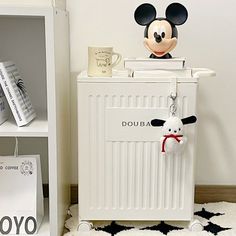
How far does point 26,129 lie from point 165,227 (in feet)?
1.66

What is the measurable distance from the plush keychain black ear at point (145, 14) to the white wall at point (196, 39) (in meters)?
0.16

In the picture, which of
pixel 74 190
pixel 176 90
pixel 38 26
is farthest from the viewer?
pixel 74 190

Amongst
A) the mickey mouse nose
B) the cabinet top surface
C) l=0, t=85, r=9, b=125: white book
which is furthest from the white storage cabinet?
l=0, t=85, r=9, b=125: white book

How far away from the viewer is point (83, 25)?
1.45 metres

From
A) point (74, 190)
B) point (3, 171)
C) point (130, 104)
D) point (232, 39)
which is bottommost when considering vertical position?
point (74, 190)

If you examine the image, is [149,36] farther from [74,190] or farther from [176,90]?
[74,190]

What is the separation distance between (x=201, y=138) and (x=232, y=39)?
1.13 ft

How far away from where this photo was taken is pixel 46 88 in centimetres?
138

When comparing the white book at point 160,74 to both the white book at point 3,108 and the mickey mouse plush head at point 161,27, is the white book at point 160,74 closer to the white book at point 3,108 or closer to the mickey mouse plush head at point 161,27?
the mickey mouse plush head at point 161,27

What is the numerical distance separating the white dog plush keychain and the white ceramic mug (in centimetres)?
19

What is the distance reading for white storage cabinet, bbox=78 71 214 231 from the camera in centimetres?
121

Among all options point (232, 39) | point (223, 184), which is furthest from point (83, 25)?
point (223, 184)

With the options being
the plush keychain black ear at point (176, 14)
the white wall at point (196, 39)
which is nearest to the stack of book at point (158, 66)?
the plush keychain black ear at point (176, 14)

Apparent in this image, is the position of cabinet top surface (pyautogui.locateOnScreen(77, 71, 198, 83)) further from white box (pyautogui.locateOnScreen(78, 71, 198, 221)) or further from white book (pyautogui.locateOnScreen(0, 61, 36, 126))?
white book (pyautogui.locateOnScreen(0, 61, 36, 126))
